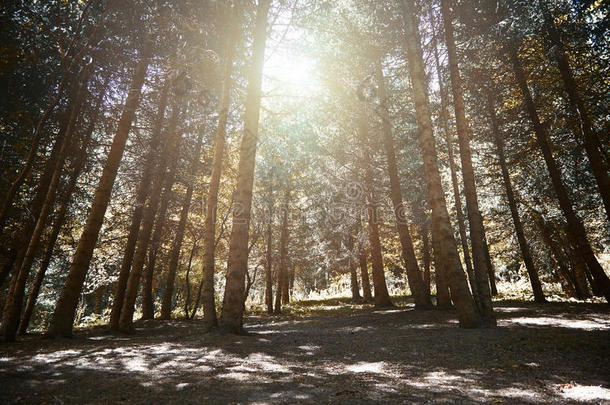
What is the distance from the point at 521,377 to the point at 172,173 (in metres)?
13.7

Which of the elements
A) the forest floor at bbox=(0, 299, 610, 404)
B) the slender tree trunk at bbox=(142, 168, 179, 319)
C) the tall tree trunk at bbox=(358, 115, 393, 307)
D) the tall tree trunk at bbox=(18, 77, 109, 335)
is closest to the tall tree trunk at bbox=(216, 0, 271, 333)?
the forest floor at bbox=(0, 299, 610, 404)

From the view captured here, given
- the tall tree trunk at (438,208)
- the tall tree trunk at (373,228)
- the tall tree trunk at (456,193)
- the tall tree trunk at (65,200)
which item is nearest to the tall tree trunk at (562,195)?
the tall tree trunk at (456,193)

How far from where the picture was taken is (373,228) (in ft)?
54.9

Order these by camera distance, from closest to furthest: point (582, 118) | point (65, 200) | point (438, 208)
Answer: point (438, 208) → point (582, 118) → point (65, 200)

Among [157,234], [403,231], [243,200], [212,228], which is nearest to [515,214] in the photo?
[403,231]

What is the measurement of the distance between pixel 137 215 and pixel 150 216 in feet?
3.22

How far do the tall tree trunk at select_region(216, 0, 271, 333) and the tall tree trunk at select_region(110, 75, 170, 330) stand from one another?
4.24m

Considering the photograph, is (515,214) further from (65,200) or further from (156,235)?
(65,200)

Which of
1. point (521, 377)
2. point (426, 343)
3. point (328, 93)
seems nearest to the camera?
point (521, 377)

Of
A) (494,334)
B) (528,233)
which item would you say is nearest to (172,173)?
(494,334)

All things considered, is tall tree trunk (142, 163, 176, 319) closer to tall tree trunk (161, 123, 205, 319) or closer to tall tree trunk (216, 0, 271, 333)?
tall tree trunk (161, 123, 205, 319)

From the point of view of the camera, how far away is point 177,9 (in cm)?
953

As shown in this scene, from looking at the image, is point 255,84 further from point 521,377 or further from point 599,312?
point 599,312

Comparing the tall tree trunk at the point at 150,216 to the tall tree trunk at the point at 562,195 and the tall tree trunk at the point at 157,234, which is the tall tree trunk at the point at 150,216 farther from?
the tall tree trunk at the point at 562,195
